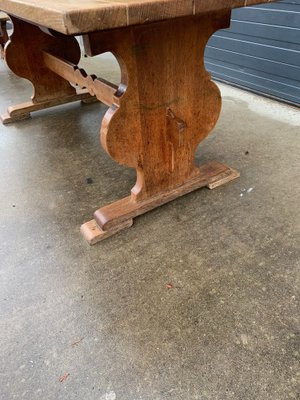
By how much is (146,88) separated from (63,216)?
704mm

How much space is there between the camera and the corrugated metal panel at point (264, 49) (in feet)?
7.38

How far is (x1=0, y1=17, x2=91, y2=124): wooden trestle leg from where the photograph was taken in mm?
2264

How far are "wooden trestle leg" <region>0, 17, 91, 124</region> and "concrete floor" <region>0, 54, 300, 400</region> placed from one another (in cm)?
87

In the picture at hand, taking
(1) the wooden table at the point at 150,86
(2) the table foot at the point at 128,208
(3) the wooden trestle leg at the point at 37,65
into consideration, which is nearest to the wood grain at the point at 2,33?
(3) the wooden trestle leg at the point at 37,65

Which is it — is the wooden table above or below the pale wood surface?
below

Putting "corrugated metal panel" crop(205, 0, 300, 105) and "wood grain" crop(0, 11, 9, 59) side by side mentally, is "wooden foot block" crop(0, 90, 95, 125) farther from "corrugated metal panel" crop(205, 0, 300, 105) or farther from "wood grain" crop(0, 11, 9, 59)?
"corrugated metal panel" crop(205, 0, 300, 105)

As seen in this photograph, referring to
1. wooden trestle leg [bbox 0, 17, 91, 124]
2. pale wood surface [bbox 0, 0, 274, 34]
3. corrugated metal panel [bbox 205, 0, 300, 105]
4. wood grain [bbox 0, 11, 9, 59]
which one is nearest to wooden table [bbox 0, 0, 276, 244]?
pale wood surface [bbox 0, 0, 274, 34]

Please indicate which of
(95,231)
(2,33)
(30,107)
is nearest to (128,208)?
(95,231)

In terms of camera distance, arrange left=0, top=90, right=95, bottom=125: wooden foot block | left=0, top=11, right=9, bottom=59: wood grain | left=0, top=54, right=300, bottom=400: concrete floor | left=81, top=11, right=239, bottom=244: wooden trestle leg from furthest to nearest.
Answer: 1. left=0, top=11, right=9, bottom=59: wood grain
2. left=0, top=90, right=95, bottom=125: wooden foot block
3. left=81, top=11, right=239, bottom=244: wooden trestle leg
4. left=0, top=54, right=300, bottom=400: concrete floor

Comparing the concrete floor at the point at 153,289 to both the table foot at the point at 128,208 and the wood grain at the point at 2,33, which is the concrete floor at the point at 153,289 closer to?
the table foot at the point at 128,208

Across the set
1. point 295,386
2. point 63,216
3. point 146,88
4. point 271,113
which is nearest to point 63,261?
point 63,216

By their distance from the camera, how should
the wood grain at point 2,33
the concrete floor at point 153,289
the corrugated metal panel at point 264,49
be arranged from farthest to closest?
the wood grain at point 2,33 < the corrugated metal panel at point 264,49 < the concrete floor at point 153,289

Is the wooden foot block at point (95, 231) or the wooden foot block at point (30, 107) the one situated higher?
the wooden foot block at point (95, 231)

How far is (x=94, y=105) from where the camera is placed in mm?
2697
